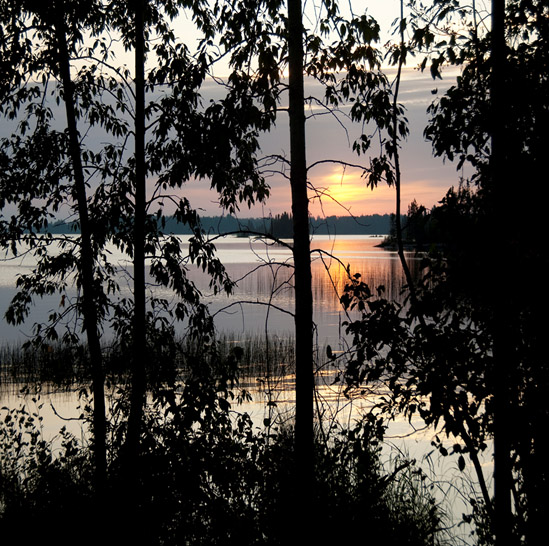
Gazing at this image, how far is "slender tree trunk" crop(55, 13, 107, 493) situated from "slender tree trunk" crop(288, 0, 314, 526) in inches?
126

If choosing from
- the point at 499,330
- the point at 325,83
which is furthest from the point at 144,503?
the point at 325,83

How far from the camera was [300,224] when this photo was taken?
20.4ft

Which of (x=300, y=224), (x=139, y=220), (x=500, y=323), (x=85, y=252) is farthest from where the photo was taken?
(x=85, y=252)

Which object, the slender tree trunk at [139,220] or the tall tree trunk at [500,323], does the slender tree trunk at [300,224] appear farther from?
the slender tree trunk at [139,220]

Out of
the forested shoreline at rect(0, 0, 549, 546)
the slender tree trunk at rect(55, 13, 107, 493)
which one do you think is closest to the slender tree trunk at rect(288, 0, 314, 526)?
the forested shoreline at rect(0, 0, 549, 546)

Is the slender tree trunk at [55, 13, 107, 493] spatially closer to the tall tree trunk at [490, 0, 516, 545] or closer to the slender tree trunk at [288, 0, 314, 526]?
the slender tree trunk at [288, 0, 314, 526]

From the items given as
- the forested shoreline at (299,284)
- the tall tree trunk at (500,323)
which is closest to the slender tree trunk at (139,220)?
the forested shoreline at (299,284)

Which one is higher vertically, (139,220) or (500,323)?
(139,220)

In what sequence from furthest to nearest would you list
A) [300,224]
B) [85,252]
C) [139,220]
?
[85,252] → [139,220] → [300,224]

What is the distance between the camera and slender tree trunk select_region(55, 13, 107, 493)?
314 inches

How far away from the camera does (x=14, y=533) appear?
6.96 metres

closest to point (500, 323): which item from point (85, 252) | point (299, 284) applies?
point (299, 284)

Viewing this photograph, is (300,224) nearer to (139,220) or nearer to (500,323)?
(139,220)

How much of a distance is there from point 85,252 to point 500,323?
557 centimetres
